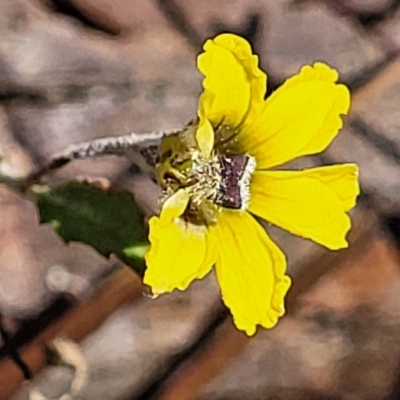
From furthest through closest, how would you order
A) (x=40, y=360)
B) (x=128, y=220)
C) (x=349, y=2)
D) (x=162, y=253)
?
(x=349, y=2) → (x=40, y=360) → (x=128, y=220) → (x=162, y=253)

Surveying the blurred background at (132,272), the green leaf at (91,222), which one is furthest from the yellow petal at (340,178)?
the blurred background at (132,272)

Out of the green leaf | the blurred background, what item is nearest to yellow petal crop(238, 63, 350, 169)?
the green leaf

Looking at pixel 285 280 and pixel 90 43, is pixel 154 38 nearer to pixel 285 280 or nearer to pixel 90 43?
pixel 90 43

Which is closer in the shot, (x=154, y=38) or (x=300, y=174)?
(x=300, y=174)

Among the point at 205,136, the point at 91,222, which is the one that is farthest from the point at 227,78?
the point at 91,222

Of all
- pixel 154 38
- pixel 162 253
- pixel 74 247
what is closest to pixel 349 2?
pixel 154 38

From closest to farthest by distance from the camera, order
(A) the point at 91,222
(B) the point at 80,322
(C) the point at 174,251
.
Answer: (C) the point at 174,251 → (A) the point at 91,222 → (B) the point at 80,322

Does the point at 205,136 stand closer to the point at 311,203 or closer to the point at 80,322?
the point at 311,203
